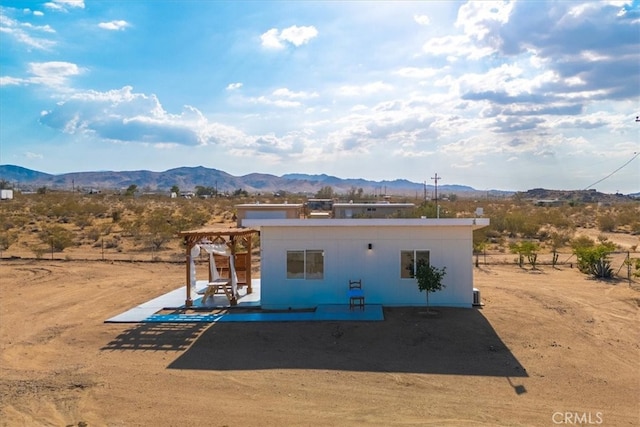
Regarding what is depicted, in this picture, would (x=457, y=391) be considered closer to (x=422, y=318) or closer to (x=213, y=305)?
(x=422, y=318)

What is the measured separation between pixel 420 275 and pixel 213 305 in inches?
229

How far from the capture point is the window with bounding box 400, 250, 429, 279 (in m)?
13.7

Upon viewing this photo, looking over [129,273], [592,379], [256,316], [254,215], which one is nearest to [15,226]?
[129,273]

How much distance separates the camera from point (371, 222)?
1352 centimetres

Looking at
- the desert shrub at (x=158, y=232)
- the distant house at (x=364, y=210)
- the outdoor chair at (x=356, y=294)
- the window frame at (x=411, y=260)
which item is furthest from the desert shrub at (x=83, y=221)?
the window frame at (x=411, y=260)

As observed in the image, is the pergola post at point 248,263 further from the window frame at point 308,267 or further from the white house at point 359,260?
the window frame at point 308,267

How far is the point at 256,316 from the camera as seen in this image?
13016mm

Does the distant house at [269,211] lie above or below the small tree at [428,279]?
above

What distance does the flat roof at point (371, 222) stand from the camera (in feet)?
43.9

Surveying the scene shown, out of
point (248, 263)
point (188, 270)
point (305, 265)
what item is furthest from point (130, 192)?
point (305, 265)

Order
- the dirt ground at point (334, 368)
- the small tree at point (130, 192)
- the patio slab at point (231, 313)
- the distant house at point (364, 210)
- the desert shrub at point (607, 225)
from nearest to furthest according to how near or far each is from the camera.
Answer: the dirt ground at point (334, 368) → the patio slab at point (231, 313) → the distant house at point (364, 210) → the desert shrub at point (607, 225) → the small tree at point (130, 192)

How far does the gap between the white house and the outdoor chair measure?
0.20m

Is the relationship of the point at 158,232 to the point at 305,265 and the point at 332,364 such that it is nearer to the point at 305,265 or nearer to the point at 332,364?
the point at 305,265
